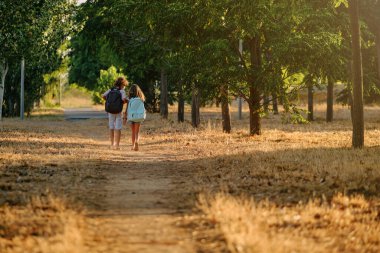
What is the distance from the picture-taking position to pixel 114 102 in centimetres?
1617

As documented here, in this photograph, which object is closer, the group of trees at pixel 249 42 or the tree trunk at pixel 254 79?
the group of trees at pixel 249 42

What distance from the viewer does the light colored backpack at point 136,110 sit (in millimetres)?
16203

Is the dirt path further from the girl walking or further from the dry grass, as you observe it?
the girl walking

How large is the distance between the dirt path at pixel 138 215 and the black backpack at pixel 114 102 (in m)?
4.25

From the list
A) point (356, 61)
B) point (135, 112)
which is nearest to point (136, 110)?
point (135, 112)

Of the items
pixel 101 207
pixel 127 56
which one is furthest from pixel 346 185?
pixel 127 56

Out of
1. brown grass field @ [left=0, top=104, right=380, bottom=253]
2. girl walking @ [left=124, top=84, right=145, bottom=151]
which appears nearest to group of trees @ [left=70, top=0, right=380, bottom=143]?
girl walking @ [left=124, top=84, right=145, bottom=151]

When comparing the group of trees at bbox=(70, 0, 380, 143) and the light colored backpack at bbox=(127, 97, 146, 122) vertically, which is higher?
the group of trees at bbox=(70, 0, 380, 143)

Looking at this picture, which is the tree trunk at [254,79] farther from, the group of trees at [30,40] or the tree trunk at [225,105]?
the group of trees at [30,40]

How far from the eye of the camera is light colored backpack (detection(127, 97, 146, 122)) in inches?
638

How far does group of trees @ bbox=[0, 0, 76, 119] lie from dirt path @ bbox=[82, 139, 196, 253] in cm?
1092

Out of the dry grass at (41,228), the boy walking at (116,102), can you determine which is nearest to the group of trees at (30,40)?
the boy walking at (116,102)

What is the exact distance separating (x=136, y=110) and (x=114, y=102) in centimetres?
63

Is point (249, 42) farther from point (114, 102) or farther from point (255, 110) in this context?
point (114, 102)
